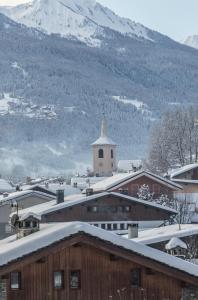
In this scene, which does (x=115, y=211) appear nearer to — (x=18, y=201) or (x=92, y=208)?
(x=92, y=208)

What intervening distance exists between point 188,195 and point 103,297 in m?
62.4

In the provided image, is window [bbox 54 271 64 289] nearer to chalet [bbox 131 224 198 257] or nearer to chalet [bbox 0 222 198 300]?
chalet [bbox 0 222 198 300]

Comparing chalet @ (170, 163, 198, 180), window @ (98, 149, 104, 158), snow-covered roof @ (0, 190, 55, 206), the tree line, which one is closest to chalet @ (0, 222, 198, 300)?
snow-covered roof @ (0, 190, 55, 206)

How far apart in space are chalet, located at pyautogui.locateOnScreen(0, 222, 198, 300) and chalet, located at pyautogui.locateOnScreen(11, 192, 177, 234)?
129ft

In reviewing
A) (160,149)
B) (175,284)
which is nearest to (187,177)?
(160,149)

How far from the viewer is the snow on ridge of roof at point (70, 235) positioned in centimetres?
2150

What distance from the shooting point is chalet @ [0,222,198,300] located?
21781mm

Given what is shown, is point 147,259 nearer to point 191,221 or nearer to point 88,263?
point 88,263

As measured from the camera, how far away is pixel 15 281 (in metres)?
21.9

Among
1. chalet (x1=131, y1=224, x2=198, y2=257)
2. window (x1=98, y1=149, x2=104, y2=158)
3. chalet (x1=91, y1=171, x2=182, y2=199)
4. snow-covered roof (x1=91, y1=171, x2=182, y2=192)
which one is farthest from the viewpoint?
window (x1=98, y1=149, x2=104, y2=158)

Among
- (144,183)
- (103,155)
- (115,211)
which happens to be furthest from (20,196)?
(103,155)

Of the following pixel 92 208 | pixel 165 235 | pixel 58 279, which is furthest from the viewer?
pixel 92 208

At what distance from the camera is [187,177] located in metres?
91.1

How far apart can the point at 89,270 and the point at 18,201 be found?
182 feet
